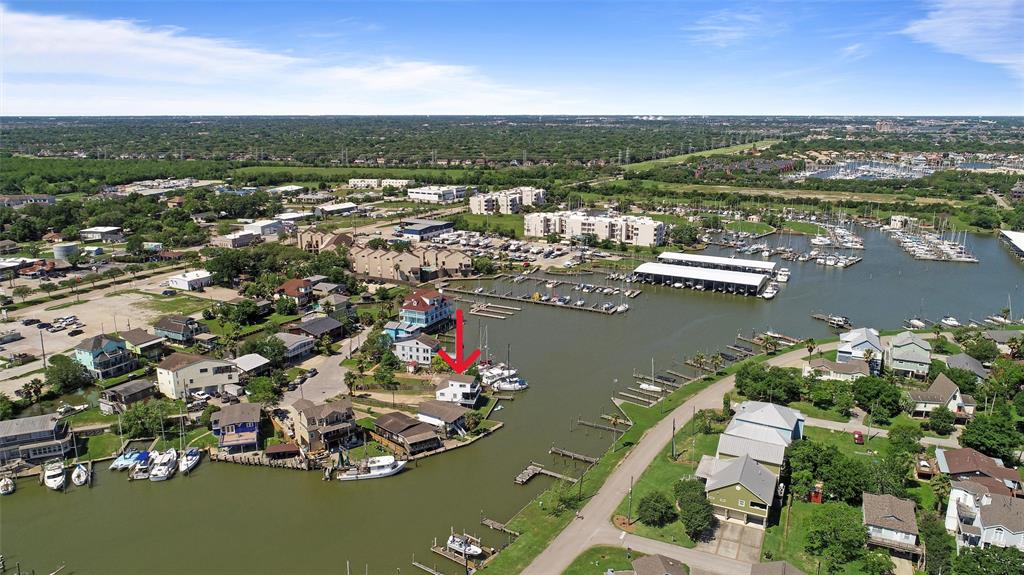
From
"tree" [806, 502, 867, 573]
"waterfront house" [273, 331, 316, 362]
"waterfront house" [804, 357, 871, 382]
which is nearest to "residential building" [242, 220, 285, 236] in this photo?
"waterfront house" [273, 331, 316, 362]

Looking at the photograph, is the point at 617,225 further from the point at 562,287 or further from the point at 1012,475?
the point at 1012,475

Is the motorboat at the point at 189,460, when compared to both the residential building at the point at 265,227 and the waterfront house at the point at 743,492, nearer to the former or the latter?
the waterfront house at the point at 743,492

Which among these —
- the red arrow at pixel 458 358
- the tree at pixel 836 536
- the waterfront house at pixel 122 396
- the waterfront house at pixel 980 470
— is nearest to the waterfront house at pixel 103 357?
the waterfront house at pixel 122 396

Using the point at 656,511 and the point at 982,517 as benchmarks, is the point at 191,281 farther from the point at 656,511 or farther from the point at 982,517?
the point at 982,517

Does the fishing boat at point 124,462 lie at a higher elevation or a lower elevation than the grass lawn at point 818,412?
lower

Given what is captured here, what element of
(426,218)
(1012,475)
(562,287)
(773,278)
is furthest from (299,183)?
(1012,475)

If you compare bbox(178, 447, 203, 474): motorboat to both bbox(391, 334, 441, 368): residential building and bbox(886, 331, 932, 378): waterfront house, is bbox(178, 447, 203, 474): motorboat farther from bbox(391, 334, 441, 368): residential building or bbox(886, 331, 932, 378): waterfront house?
bbox(886, 331, 932, 378): waterfront house
